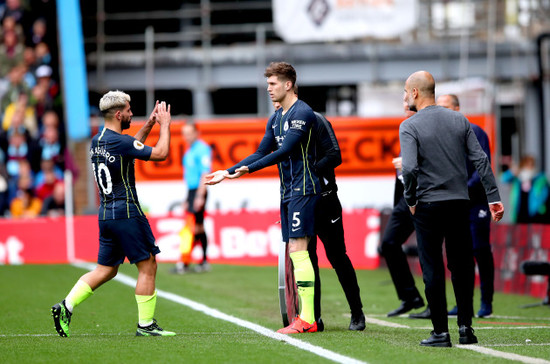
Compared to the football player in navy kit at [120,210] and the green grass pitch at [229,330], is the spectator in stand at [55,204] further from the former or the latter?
the football player in navy kit at [120,210]

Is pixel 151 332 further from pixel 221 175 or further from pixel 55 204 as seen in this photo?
pixel 55 204

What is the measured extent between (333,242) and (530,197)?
1110 cm

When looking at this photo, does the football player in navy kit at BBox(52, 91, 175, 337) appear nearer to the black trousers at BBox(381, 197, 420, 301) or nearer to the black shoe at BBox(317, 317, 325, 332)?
the black shoe at BBox(317, 317, 325, 332)

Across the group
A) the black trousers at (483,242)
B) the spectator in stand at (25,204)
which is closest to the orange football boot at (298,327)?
the black trousers at (483,242)

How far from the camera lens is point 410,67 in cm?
2548

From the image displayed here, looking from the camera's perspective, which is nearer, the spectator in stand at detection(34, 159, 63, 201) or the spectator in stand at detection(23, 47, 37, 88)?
the spectator in stand at detection(34, 159, 63, 201)

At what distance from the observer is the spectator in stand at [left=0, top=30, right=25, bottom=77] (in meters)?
24.0

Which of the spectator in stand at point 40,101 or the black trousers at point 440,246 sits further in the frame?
the spectator in stand at point 40,101

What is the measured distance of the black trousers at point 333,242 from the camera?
27.9ft

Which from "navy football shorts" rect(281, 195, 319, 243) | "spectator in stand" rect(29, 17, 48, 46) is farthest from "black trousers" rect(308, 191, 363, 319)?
"spectator in stand" rect(29, 17, 48, 46)

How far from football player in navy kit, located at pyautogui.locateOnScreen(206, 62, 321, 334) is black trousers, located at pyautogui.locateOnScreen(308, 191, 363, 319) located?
0.19 metres

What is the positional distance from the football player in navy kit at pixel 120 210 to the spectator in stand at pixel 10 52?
16481 millimetres

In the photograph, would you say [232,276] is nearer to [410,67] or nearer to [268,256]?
[268,256]

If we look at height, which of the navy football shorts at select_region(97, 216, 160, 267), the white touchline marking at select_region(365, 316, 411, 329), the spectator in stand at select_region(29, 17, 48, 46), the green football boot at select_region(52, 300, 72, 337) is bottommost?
the white touchline marking at select_region(365, 316, 411, 329)
